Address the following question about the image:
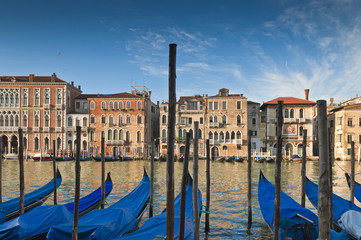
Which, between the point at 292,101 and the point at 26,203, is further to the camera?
the point at 292,101

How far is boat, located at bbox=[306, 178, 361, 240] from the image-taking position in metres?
5.21

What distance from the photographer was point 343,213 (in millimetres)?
6227

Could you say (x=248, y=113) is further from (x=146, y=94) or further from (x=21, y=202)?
(x=21, y=202)

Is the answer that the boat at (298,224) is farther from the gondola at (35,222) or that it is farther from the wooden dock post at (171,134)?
the gondola at (35,222)

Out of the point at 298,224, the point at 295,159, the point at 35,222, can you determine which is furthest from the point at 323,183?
the point at 295,159

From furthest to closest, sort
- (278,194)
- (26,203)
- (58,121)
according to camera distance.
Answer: (58,121) → (26,203) → (278,194)

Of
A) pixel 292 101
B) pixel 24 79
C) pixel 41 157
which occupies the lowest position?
pixel 41 157

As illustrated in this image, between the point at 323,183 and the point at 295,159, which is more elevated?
the point at 323,183

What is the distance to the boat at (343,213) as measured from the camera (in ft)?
17.1

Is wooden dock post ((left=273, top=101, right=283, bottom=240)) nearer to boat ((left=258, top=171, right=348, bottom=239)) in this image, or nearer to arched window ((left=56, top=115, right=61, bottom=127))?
boat ((left=258, top=171, right=348, bottom=239))

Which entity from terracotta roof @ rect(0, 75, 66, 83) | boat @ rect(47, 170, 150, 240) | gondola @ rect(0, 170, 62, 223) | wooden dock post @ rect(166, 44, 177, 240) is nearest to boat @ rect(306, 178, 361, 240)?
wooden dock post @ rect(166, 44, 177, 240)

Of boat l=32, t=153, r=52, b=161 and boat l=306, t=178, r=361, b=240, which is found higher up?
boat l=306, t=178, r=361, b=240

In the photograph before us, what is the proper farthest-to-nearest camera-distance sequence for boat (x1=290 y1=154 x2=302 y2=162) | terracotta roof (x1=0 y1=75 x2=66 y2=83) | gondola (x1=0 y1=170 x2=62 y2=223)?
terracotta roof (x1=0 y1=75 x2=66 y2=83)
boat (x1=290 y1=154 x2=302 y2=162)
gondola (x1=0 y1=170 x2=62 y2=223)

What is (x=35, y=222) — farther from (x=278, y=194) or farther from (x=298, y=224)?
(x=298, y=224)
